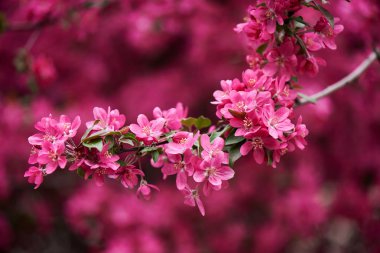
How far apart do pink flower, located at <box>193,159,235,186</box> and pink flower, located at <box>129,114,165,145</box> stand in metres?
0.17

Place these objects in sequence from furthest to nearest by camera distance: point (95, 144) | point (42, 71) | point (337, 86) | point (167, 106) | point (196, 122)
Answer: point (167, 106) < point (42, 71) < point (337, 86) < point (196, 122) < point (95, 144)

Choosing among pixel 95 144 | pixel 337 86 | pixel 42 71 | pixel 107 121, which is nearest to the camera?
pixel 95 144

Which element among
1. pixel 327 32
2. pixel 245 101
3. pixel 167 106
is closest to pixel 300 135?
pixel 245 101

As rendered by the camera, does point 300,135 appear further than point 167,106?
No

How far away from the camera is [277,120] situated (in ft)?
4.42

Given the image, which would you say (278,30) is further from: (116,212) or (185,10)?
(116,212)

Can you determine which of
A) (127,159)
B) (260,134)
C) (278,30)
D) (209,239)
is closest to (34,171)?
(127,159)

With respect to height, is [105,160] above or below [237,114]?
below

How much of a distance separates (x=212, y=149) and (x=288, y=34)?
0.51 m

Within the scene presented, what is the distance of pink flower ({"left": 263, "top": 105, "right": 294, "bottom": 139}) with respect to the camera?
131 centimetres

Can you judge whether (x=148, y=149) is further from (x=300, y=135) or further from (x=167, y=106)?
(x=167, y=106)

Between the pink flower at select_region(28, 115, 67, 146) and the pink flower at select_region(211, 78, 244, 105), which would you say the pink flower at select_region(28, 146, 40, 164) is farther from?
the pink flower at select_region(211, 78, 244, 105)

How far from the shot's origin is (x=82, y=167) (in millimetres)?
1363

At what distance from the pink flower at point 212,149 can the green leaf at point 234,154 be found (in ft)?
0.11
